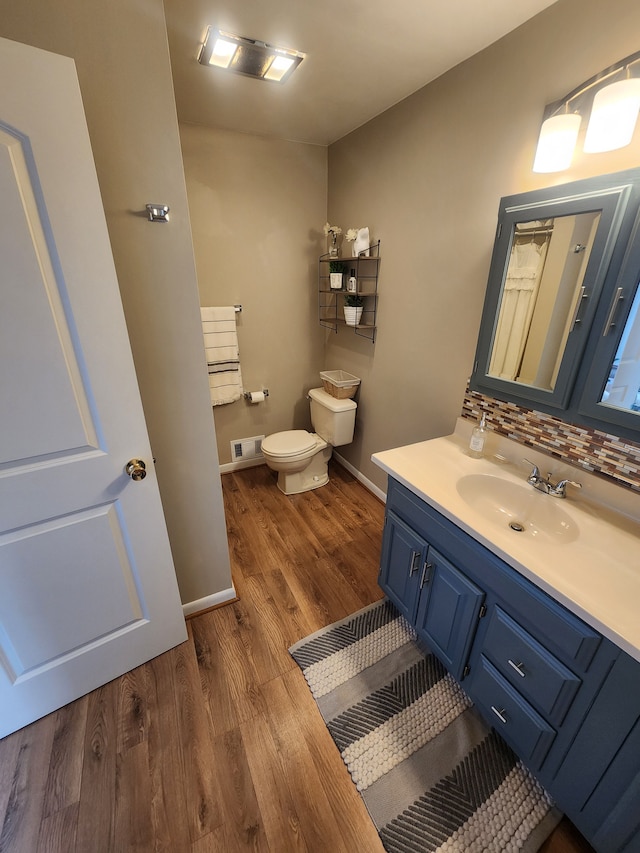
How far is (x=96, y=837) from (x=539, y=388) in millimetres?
2011

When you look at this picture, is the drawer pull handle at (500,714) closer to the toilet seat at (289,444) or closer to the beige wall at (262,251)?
the toilet seat at (289,444)

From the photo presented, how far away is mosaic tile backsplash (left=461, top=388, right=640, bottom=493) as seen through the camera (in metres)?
1.12

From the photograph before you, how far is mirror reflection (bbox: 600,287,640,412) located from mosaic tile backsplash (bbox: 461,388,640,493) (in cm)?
12

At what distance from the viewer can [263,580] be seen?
187 cm

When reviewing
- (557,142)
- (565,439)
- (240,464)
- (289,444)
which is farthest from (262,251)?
(565,439)

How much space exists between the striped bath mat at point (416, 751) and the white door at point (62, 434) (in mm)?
777

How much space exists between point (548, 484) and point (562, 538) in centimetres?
22

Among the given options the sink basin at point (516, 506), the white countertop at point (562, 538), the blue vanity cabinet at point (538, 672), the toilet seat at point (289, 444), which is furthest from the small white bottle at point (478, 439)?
the toilet seat at point (289, 444)

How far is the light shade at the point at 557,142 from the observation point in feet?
3.59

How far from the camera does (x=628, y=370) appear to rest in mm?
1084

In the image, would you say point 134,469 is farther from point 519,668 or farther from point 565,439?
point 565,439

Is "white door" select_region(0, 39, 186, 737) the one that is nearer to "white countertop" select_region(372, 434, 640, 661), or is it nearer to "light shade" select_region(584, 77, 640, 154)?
"white countertop" select_region(372, 434, 640, 661)

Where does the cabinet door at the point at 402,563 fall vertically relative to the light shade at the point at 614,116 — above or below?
below

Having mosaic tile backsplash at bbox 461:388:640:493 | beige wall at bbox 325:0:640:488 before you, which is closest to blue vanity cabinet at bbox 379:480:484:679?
mosaic tile backsplash at bbox 461:388:640:493
